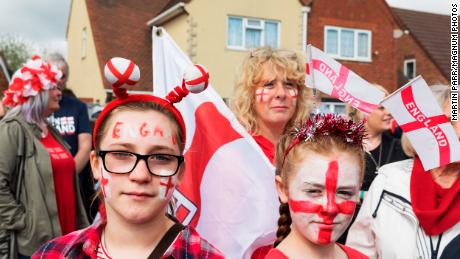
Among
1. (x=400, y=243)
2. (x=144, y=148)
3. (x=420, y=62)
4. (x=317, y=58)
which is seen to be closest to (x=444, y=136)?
(x=400, y=243)

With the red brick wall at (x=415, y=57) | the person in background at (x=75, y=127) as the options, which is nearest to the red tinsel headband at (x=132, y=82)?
the person in background at (x=75, y=127)

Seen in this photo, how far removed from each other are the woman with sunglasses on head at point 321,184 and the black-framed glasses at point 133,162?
51 centimetres

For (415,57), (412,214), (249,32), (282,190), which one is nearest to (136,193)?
(282,190)

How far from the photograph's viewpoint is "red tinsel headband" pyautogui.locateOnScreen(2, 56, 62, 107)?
4250mm

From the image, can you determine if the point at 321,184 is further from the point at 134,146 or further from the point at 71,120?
the point at 71,120

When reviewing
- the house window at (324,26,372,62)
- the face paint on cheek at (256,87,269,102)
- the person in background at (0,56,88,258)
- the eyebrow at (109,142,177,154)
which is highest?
the house window at (324,26,372,62)

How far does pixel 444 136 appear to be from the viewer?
2514 mm

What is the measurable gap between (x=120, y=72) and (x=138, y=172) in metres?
0.37

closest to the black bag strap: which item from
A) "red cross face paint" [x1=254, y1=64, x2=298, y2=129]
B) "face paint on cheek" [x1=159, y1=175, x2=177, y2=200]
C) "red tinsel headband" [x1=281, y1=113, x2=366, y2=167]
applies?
"face paint on cheek" [x1=159, y1=175, x2=177, y2=200]

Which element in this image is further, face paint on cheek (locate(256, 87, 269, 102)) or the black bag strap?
face paint on cheek (locate(256, 87, 269, 102))

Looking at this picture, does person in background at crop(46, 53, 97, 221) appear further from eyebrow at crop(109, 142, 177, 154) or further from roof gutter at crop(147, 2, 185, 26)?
roof gutter at crop(147, 2, 185, 26)

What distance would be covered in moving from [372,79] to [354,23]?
2439mm

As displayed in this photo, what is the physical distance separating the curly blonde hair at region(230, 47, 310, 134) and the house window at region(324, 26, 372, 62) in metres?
18.2

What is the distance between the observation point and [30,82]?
14.1 ft
